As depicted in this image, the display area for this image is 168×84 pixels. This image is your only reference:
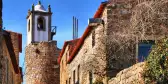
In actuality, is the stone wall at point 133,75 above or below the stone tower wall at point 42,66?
above

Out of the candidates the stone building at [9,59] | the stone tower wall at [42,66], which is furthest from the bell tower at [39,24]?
the stone building at [9,59]

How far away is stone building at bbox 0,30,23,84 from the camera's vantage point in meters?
23.9

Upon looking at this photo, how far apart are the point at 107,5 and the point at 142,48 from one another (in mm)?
2231

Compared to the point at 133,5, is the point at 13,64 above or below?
below

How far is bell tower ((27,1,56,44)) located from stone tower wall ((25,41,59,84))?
7736 millimetres

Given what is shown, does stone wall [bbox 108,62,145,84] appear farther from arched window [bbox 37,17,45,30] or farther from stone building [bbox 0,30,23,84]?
arched window [bbox 37,17,45,30]

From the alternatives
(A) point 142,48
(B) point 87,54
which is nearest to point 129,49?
(A) point 142,48

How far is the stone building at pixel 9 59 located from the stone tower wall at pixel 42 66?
10.8 m

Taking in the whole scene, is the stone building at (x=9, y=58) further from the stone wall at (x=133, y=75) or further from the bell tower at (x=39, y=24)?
the bell tower at (x=39, y=24)

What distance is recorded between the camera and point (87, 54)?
28.8 m

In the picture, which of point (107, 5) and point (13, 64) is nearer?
point (107, 5)

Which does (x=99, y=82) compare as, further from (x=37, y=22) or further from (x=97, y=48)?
(x=37, y=22)

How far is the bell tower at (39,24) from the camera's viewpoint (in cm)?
6485

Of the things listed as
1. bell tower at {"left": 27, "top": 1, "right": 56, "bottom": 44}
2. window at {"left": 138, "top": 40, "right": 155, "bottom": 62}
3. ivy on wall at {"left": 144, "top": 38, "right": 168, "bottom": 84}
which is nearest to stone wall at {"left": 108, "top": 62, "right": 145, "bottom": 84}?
ivy on wall at {"left": 144, "top": 38, "right": 168, "bottom": 84}
